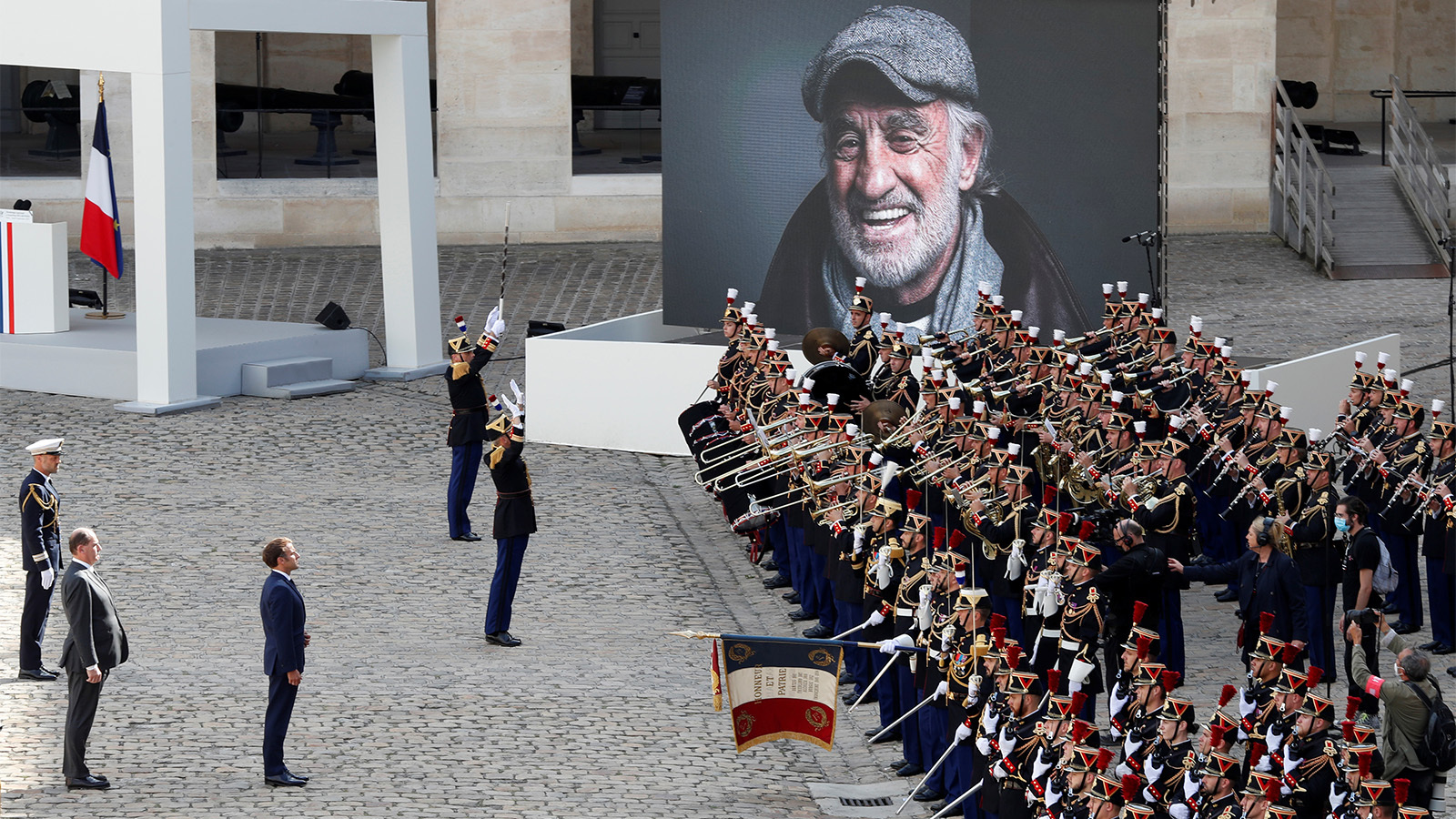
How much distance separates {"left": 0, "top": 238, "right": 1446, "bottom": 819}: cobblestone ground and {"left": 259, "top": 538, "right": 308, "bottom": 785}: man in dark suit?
0.18 metres

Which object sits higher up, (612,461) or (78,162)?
(78,162)

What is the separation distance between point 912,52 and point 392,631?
8.71m

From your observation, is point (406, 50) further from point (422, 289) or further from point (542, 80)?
point (542, 80)

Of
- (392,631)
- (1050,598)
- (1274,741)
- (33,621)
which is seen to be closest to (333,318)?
(392,631)

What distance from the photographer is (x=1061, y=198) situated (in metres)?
19.1

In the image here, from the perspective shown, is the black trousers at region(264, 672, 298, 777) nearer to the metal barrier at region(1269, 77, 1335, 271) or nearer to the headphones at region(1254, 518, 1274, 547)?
the headphones at region(1254, 518, 1274, 547)

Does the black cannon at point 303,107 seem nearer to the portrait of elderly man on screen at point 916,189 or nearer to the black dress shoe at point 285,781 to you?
the portrait of elderly man on screen at point 916,189

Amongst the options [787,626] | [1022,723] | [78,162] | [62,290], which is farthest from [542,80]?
[1022,723]

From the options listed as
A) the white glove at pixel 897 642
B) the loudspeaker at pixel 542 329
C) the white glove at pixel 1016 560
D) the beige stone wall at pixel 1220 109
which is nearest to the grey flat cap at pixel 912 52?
the loudspeaker at pixel 542 329

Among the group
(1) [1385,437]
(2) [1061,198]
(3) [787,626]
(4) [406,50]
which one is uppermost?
(4) [406,50]

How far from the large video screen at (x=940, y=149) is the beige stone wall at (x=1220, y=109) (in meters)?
12.1

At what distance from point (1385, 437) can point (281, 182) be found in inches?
810

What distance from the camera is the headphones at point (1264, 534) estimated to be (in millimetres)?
12023

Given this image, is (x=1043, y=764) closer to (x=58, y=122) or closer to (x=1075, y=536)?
(x=1075, y=536)
